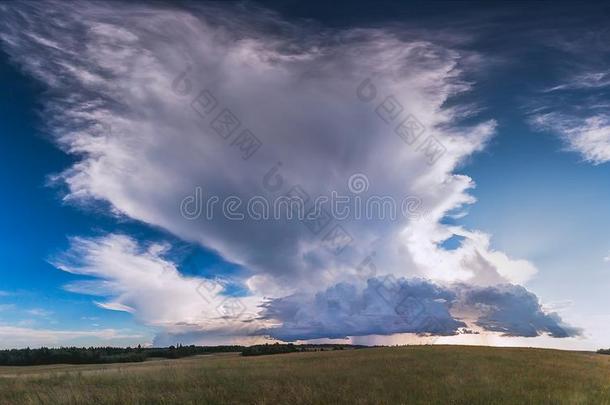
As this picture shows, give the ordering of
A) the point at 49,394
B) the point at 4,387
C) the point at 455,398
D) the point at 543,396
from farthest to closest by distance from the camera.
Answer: the point at 4,387, the point at 49,394, the point at 543,396, the point at 455,398

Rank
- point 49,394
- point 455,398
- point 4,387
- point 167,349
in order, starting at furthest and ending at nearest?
point 167,349 < point 4,387 < point 49,394 < point 455,398

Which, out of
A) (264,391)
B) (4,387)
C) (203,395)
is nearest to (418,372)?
(264,391)

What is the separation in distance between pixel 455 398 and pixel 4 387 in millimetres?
20610

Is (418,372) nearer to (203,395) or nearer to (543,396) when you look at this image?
(543,396)

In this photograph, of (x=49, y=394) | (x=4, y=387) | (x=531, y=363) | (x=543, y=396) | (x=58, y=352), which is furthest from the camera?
(x=58, y=352)

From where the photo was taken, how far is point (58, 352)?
6281 centimetres

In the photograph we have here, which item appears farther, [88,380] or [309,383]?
[88,380]

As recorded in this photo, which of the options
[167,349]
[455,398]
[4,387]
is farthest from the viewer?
[167,349]

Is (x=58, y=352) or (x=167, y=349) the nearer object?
(x=58, y=352)

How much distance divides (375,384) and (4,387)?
17.6 metres

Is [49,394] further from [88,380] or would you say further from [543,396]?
[543,396]

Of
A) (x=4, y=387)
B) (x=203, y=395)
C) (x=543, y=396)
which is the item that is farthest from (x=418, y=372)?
(x=4, y=387)

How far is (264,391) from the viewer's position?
642 inches

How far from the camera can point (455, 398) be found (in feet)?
49.9
